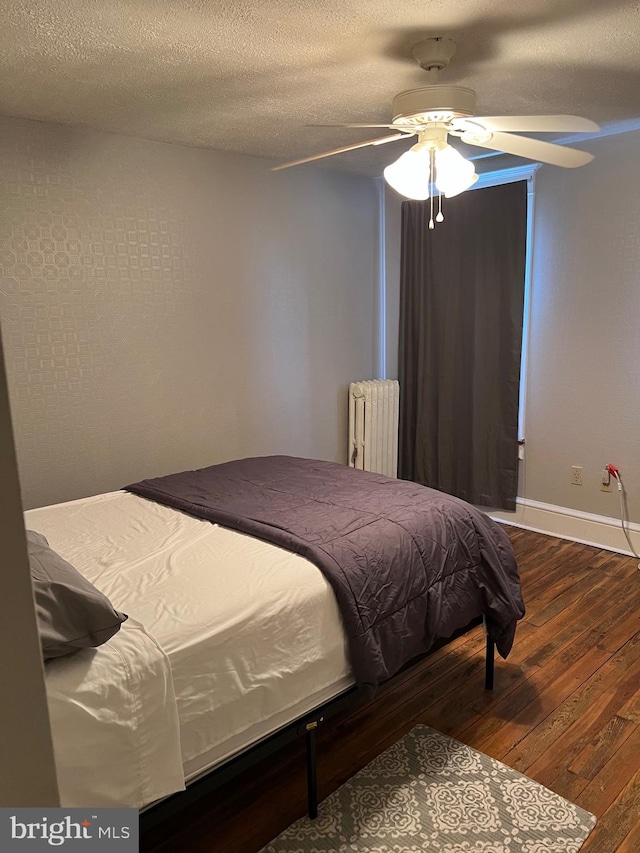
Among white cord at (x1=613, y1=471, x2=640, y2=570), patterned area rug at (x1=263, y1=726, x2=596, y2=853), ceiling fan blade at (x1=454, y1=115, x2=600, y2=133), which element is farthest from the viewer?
white cord at (x1=613, y1=471, x2=640, y2=570)

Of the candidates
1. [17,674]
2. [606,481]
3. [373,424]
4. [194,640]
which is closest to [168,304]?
[373,424]

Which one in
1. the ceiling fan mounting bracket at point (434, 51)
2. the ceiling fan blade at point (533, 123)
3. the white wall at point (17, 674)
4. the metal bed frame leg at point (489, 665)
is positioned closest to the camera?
the white wall at point (17, 674)

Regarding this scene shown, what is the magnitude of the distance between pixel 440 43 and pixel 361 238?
2.22 metres

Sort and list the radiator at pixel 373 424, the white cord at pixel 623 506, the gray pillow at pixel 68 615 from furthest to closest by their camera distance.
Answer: the radiator at pixel 373 424, the white cord at pixel 623 506, the gray pillow at pixel 68 615

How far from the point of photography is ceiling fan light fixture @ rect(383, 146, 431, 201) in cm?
210

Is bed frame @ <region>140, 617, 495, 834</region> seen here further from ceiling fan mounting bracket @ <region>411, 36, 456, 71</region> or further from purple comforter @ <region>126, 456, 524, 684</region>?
ceiling fan mounting bracket @ <region>411, 36, 456, 71</region>

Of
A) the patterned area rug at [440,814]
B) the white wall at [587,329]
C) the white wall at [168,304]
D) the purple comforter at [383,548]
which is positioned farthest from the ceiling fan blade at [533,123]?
the patterned area rug at [440,814]

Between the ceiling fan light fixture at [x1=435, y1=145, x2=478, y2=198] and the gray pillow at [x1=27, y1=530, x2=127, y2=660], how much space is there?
170 centimetres

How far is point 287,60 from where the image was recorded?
220 cm

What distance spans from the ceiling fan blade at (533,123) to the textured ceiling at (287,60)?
28 centimetres

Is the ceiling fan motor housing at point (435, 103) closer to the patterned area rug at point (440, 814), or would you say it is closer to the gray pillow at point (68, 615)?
the gray pillow at point (68, 615)

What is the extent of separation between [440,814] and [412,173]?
2.04 meters

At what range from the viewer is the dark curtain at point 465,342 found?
12.8 feet

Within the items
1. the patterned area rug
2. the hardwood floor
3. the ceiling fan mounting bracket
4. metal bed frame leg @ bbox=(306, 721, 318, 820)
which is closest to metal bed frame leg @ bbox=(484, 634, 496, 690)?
the hardwood floor
